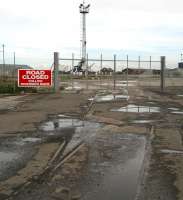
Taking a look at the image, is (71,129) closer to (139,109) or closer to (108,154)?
(108,154)

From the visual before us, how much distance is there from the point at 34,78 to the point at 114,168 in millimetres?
20572

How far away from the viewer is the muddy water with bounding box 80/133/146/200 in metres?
6.46

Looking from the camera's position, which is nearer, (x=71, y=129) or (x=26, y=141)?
(x=26, y=141)

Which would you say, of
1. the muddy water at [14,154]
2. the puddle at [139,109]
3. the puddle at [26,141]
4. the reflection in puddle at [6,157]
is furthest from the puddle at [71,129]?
the puddle at [139,109]

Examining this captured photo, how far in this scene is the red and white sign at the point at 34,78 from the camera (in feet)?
91.2

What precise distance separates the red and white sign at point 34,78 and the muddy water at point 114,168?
56.3 ft

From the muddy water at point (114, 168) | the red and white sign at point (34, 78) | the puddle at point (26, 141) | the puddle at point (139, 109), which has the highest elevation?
the red and white sign at point (34, 78)

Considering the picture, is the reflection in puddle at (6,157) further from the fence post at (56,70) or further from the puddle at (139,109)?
the fence post at (56,70)

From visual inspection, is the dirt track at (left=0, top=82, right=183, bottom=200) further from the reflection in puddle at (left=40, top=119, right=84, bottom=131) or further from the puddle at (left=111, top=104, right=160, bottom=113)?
the puddle at (left=111, top=104, right=160, bottom=113)

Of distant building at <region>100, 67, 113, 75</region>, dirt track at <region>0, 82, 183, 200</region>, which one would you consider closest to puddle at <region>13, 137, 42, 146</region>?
dirt track at <region>0, 82, 183, 200</region>

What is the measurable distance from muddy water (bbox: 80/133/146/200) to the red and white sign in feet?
56.3

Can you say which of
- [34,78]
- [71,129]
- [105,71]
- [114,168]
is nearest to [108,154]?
[114,168]

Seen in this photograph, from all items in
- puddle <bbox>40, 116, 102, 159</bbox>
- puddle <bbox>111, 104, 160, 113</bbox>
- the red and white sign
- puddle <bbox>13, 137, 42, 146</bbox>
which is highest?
the red and white sign

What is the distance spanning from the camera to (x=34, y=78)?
2798 cm
